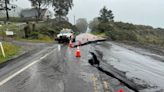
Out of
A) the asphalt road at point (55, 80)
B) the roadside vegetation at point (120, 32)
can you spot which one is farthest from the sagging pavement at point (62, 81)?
the roadside vegetation at point (120, 32)

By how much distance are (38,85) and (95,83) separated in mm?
2067

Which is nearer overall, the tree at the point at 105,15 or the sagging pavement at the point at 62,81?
the sagging pavement at the point at 62,81

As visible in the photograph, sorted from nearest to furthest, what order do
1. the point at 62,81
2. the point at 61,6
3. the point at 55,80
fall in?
the point at 62,81 < the point at 55,80 < the point at 61,6

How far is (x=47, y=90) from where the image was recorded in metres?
8.77

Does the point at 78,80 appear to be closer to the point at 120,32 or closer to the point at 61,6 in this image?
the point at 120,32

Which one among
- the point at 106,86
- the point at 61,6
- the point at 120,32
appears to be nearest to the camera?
the point at 106,86

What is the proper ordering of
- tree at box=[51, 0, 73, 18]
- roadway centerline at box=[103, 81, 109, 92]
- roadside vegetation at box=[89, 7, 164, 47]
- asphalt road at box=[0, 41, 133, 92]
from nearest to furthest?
1. roadway centerline at box=[103, 81, 109, 92]
2. asphalt road at box=[0, 41, 133, 92]
3. roadside vegetation at box=[89, 7, 164, 47]
4. tree at box=[51, 0, 73, 18]

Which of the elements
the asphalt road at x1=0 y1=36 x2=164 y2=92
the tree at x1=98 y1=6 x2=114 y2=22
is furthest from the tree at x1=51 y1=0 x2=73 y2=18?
the asphalt road at x1=0 y1=36 x2=164 y2=92

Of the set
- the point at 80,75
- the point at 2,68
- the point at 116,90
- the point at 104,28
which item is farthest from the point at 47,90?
the point at 104,28

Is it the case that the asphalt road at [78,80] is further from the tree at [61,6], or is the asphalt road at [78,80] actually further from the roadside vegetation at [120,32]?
the tree at [61,6]

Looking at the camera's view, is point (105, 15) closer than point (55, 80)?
No

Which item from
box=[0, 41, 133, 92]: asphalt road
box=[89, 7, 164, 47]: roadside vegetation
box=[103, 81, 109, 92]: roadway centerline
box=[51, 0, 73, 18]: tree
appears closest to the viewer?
box=[103, 81, 109, 92]: roadway centerline

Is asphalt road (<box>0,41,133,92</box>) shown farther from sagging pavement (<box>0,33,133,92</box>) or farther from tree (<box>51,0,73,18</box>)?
tree (<box>51,0,73,18</box>)


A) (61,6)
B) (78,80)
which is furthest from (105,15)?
→ (78,80)
